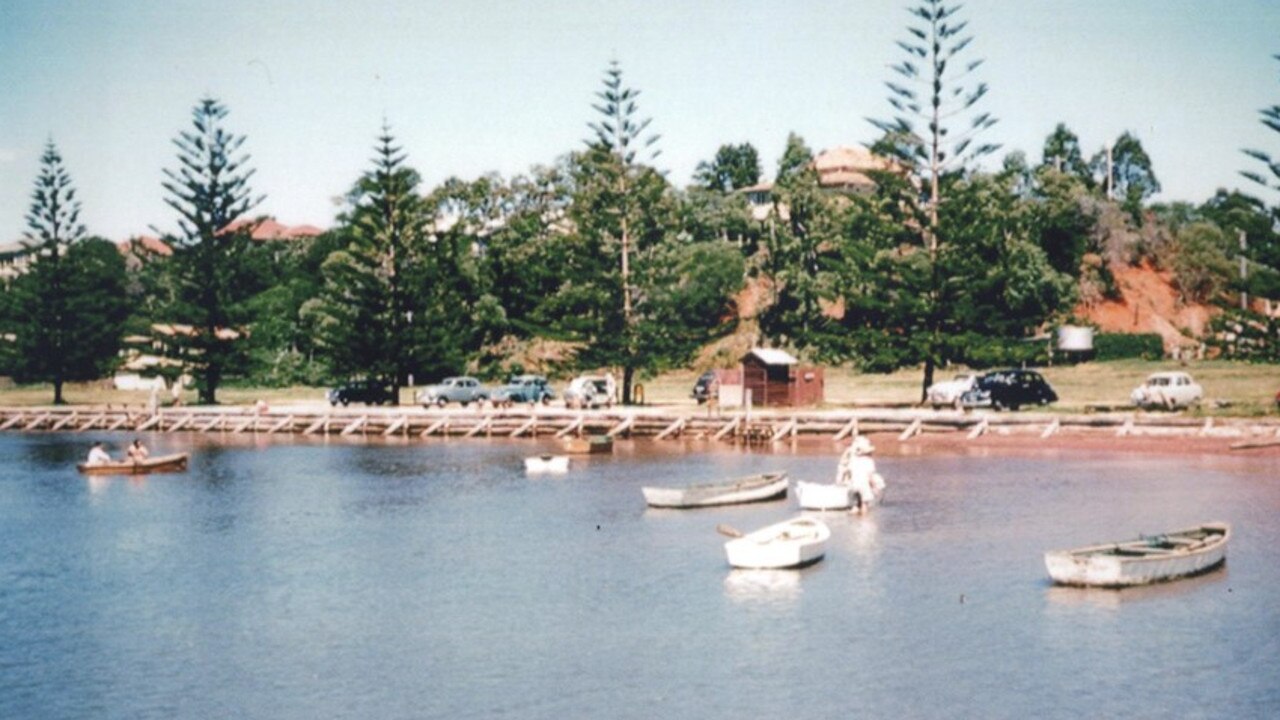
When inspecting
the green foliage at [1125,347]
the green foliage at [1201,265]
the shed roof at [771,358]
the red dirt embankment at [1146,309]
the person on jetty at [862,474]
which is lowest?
the person on jetty at [862,474]

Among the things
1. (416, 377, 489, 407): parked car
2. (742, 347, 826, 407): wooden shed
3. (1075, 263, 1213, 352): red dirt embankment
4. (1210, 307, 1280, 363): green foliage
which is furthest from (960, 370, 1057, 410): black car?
(1075, 263, 1213, 352): red dirt embankment

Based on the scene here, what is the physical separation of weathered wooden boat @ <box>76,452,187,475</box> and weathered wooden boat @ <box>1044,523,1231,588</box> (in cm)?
4007

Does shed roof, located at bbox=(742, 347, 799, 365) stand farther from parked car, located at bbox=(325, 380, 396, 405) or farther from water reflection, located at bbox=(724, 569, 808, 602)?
water reflection, located at bbox=(724, 569, 808, 602)

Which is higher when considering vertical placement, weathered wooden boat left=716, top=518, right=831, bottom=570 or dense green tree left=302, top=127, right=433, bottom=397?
dense green tree left=302, top=127, right=433, bottom=397

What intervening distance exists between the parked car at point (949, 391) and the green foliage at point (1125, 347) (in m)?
24.7

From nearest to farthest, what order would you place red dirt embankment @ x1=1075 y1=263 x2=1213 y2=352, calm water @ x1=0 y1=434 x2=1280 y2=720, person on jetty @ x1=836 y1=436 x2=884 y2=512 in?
calm water @ x1=0 y1=434 x2=1280 y2=720, person on jetty @ x1=836 y1=436 x2=884 y2=512, red dirt embankment @ x1=1075 y1=263 x2=1213 y2=352

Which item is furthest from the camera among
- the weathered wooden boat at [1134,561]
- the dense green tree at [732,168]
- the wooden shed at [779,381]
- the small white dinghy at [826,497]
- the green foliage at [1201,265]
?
the dense green tree at [732,168]

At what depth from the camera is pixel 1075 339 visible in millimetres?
84062

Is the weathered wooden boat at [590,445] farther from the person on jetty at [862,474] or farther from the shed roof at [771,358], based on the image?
the person on jetty at [862,474]

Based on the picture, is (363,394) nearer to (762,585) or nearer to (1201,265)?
(762,585)

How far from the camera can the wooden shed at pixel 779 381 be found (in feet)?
225

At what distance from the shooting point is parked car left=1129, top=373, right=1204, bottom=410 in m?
59.3

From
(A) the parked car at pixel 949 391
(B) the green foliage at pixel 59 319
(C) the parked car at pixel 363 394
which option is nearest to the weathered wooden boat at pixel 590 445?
(A) the parked car at pixel 949 391

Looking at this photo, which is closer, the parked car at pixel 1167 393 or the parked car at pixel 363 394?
the parked car at pixel 1167 393
